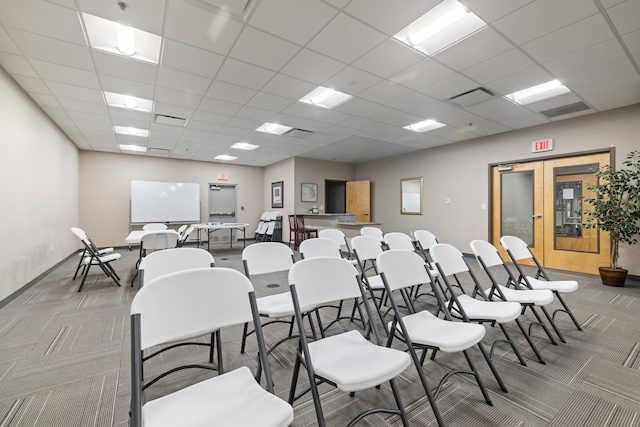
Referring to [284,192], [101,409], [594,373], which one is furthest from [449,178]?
[101,409]

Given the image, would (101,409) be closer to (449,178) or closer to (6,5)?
(6,5)

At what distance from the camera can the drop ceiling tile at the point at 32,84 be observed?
3.45 meters

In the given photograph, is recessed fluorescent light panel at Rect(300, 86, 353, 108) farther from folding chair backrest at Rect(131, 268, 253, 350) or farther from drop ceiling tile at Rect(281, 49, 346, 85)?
folding chair backrest at Rect(131, 268, 253, 350)

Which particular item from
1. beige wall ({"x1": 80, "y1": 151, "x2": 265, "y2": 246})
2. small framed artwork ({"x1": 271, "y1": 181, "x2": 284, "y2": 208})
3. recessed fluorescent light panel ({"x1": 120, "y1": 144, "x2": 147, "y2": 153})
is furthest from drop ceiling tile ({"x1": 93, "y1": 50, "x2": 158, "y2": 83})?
small framed artwork ({"x1": 271, "y1": 181, "x2": 284, "y2": 208})

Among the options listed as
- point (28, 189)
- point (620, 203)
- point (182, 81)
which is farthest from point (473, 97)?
point (28, 189)

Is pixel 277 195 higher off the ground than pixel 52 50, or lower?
lower

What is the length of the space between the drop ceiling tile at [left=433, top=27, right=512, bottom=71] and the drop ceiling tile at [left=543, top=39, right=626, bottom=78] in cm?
79

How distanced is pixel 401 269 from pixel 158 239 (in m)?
4.06

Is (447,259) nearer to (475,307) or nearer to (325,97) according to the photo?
(475,307)

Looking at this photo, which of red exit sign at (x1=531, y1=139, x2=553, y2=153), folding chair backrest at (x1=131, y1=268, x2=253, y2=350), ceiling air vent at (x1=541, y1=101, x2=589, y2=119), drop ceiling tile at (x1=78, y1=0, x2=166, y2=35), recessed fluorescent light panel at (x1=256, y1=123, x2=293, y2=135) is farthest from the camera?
recessed fluorescent light panel at (x1=256, y1=123, x2=293, y2=135)

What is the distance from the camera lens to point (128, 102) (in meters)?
4.33

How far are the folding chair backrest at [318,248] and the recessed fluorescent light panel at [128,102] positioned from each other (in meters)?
3.41

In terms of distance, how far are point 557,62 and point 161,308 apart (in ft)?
14.2

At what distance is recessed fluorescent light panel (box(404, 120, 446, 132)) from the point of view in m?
5.27
